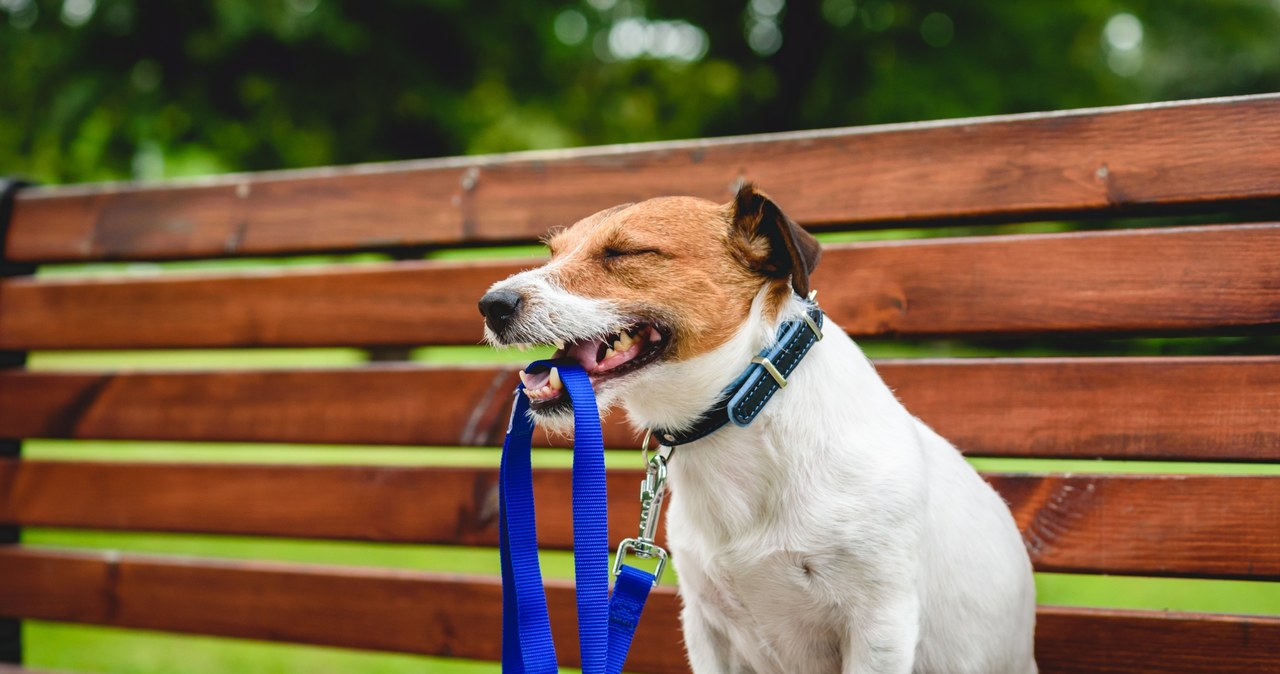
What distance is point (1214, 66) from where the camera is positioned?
13.7 meters

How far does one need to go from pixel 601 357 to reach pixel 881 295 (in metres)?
0.81

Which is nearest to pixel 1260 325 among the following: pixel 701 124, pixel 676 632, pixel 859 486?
pixel 859 486

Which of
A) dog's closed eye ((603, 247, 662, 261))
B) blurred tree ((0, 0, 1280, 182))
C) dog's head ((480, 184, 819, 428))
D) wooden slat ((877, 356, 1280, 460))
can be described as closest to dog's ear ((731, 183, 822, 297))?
dog's head ((480, 184, 819, 428))

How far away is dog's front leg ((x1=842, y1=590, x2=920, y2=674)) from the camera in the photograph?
154 centimetres

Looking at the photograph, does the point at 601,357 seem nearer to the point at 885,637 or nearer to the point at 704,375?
the point at 704,375

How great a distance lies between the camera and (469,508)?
99.7 inches

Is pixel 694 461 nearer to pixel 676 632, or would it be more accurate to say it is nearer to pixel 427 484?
pixel 676 632

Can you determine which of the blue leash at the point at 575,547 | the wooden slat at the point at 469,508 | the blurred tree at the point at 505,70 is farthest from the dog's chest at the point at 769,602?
the blurred tree at the point at 505,70

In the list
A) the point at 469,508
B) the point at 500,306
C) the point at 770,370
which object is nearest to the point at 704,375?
the point at 770,370

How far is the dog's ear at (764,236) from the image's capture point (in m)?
1.59

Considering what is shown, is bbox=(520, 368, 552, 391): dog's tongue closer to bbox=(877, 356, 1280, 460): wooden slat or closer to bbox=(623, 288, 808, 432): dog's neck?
bbox=(623, 288, 808, 432): dog's neck

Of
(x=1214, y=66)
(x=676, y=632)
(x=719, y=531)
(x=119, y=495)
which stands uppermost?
(x=1214, y=66)

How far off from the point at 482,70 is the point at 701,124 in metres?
3.41

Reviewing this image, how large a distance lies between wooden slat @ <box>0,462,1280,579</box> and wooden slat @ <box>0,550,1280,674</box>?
0.35ft
